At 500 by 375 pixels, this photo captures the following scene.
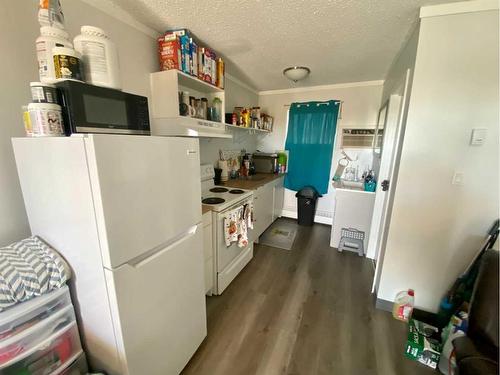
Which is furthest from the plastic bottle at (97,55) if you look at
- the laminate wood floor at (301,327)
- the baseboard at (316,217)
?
the baseboard at (316,217)

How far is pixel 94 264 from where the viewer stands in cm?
86

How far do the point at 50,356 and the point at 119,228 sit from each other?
654 millimetres

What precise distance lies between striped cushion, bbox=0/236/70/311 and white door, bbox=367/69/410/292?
225 centimetres

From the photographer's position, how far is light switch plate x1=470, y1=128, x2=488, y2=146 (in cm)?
139

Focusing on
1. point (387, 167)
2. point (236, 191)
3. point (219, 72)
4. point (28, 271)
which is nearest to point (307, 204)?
point (387, 167)

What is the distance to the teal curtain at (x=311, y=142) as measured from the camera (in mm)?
3361

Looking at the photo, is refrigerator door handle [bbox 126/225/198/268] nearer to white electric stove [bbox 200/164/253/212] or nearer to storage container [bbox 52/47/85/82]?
white electric stove [bbox 200/164/253/212]

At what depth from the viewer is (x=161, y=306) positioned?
3.51 feet

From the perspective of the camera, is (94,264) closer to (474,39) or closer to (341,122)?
(474,39)

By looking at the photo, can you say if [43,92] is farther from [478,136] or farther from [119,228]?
[478,136]

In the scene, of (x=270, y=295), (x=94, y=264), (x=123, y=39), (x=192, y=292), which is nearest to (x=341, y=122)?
(x=270, y=295)

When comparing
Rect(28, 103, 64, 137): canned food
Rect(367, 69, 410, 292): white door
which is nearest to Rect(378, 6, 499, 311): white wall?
Rect(367, 69, 410, 292): white door

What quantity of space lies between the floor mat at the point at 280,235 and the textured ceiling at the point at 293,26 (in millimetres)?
2338

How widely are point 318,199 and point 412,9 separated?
269 cm
